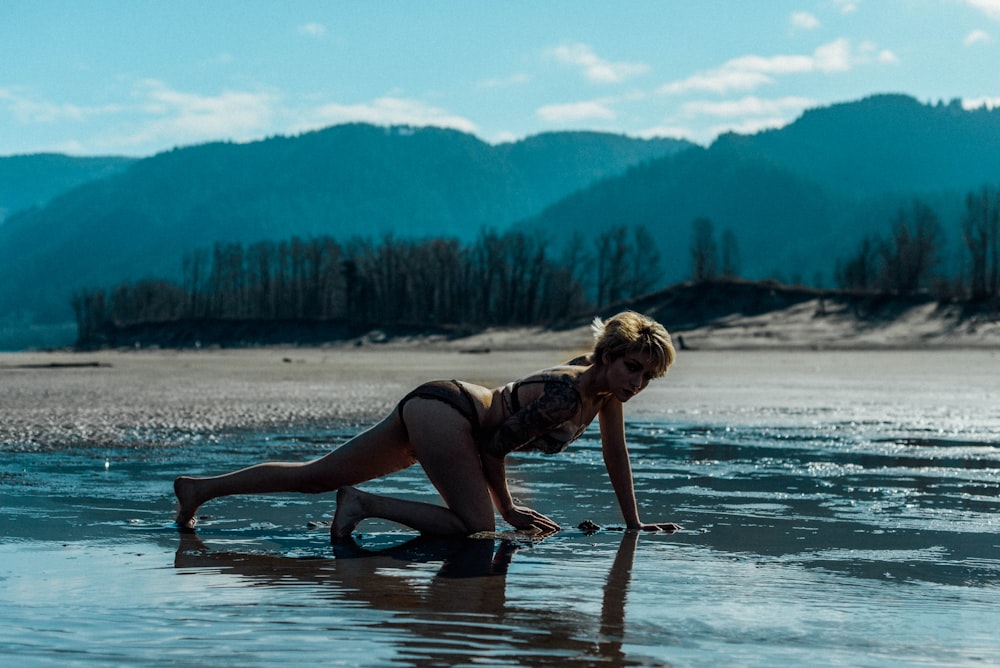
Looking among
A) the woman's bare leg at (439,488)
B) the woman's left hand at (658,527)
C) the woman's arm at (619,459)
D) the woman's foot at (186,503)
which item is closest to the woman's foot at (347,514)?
the woman's bare leg at (439,488)

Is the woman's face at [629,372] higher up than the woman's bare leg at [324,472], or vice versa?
the woman's face at [629,372]

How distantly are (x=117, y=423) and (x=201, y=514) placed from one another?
318 inches

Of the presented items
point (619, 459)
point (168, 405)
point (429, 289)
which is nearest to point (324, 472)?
point (619, 459)

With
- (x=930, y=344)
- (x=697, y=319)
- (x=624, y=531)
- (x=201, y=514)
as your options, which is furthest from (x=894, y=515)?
(x=697, y=319)

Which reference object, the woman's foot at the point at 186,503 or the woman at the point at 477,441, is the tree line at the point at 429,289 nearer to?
the woman's foot at the point at 186,503

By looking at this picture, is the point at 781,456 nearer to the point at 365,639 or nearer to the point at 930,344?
the point at 365,639

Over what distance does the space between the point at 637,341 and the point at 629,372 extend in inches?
6.9

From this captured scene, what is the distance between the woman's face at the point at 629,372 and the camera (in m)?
5.58

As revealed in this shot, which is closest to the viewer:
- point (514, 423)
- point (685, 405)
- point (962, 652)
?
Answer: point (962, 652)

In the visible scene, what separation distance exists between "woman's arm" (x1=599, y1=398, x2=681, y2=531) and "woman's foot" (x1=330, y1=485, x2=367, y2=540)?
52.4 inches

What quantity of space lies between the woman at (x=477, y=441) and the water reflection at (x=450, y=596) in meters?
0.19

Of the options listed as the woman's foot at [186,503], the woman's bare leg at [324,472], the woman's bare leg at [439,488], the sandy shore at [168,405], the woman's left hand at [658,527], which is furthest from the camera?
the sandy shore at [168,405]

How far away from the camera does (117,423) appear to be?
14.8 meters

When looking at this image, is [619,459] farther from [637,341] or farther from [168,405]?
[168,405]
